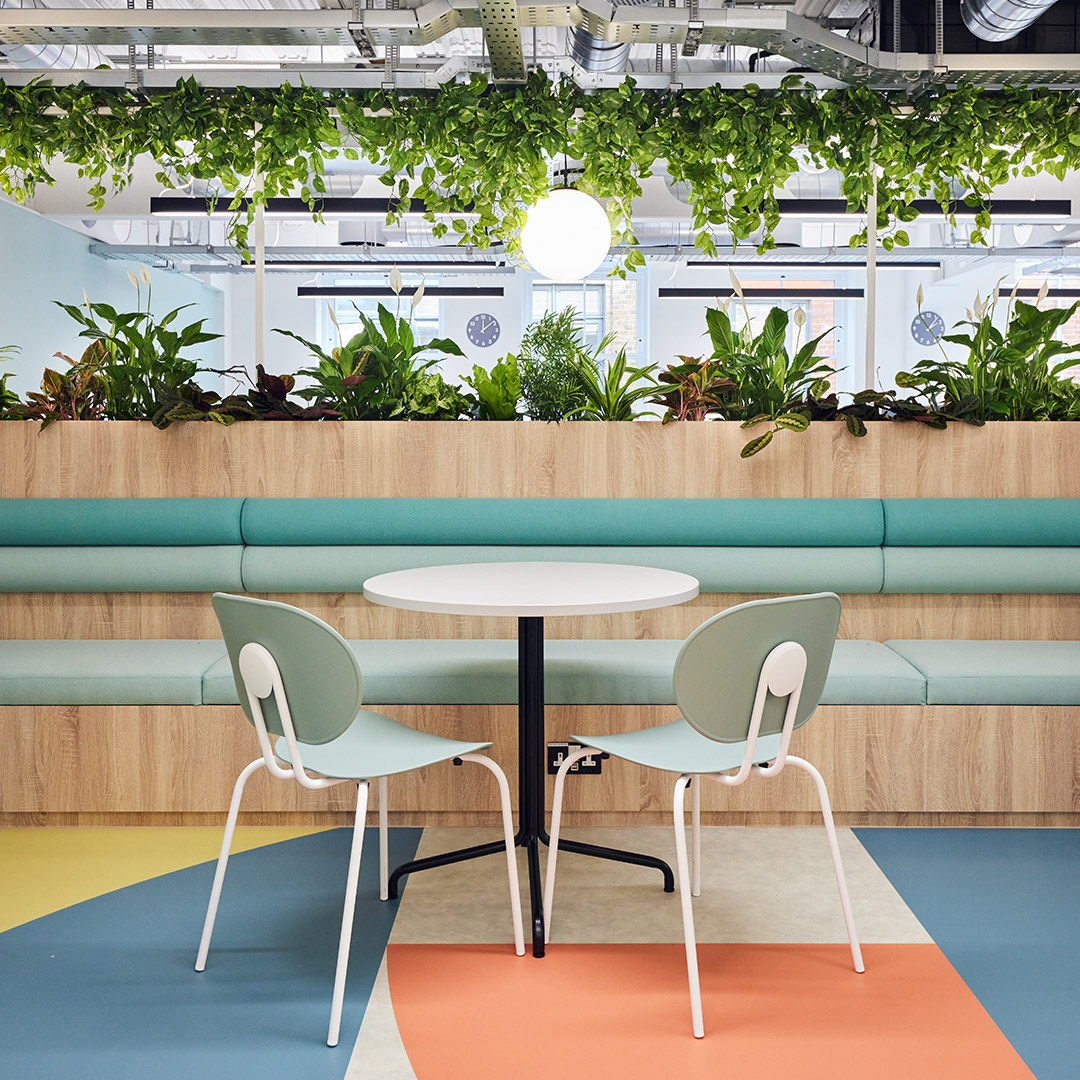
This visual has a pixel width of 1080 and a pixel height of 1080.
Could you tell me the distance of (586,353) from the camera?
3738 millimetres

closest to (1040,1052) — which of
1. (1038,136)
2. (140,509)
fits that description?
(140,509)

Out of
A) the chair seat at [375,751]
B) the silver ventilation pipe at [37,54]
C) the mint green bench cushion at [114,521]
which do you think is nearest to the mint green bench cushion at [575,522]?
the mint green bench cushion at [114,521]

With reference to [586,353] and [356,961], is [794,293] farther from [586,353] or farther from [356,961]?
[356,961]

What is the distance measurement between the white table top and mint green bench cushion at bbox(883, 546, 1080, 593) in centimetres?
118

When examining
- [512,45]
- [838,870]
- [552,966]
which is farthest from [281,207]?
[838,870]

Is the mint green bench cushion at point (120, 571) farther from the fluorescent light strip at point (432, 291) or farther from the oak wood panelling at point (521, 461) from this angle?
the fluorescent light strip at point (432, 291)

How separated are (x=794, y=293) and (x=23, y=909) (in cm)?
989

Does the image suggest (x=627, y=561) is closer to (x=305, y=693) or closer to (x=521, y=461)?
(x=521, y=461)

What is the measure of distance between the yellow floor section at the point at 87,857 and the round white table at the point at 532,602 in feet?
2.27

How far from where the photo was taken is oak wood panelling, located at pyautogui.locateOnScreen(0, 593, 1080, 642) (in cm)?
356

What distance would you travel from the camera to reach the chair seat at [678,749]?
7.00ft

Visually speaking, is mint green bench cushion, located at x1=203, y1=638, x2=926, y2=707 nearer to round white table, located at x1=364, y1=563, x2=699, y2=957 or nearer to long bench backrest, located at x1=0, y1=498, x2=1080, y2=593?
round white table, located at x1=364, y1=563, x2=699, y2=957

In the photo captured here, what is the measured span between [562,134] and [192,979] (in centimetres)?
324

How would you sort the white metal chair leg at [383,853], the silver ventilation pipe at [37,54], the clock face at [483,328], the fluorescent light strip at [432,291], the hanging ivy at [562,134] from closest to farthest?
the white metal chair leg at [383,853], the hanging ivy at [562,134], the silver ventilation pipe at [37,54], the fluorescent light strip at [432,291], the clock face at [483,328]
